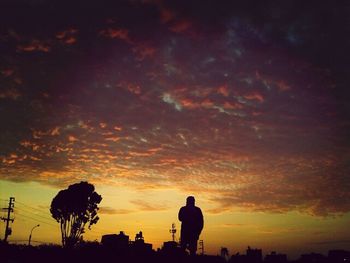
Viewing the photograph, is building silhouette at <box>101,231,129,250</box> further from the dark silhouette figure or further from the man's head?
the man's head

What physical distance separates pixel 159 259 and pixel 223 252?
3970 inches

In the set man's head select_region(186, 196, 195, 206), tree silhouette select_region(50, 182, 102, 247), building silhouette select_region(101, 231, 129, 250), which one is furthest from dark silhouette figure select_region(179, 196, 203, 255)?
tree silhouette select_region(50, 182, 102, 247)

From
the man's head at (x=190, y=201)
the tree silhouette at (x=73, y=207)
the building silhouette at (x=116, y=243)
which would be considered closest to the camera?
the man's head at (x=190, y=201)

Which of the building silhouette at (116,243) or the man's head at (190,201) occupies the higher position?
the man's head at (190,201)

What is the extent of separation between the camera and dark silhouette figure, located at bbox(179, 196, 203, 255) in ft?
37.9

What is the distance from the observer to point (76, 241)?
1853 inches

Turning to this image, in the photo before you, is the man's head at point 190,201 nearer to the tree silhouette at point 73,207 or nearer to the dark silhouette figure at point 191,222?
the dark silhouette figure at point 191,222

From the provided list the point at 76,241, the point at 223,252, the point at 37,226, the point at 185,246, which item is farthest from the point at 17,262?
the point at 223,252

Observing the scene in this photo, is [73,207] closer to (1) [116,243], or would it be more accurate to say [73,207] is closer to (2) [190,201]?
(1) [116,243]

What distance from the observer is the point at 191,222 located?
11.6m

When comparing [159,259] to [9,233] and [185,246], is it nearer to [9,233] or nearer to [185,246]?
[185,246]

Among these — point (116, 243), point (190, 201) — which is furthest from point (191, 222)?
point (116, 243)

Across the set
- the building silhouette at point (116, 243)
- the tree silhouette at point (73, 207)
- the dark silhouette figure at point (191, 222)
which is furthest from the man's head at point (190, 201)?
the tree silhouette at point (73, 207)

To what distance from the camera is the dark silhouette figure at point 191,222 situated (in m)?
11.6
